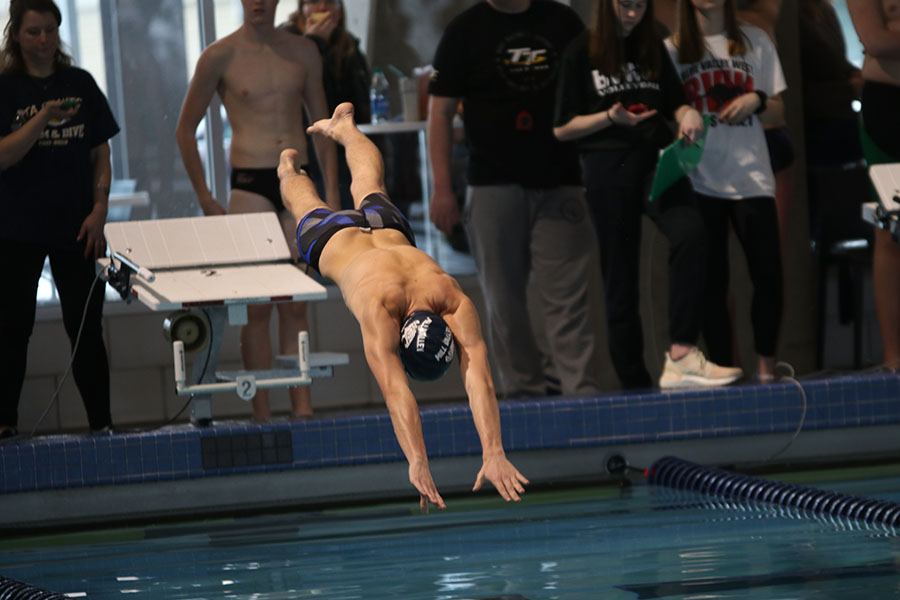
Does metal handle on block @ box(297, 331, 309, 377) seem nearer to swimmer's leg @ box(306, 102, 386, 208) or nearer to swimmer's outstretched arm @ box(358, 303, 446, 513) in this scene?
swimmer's leg @ box(306, 102, 386, 208)

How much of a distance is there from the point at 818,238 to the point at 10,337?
4404mm

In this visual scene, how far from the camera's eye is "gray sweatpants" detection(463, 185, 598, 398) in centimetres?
554

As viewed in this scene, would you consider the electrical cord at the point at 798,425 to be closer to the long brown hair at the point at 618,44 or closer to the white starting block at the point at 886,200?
the white starting block at the point at 886,200

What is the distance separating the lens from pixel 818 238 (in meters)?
7.19

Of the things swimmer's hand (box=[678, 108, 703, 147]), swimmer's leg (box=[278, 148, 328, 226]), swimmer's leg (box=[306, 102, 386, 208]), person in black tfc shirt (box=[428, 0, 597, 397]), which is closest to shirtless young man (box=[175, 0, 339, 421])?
person in black tfc shirt (box=[428, 0, 597, 397])

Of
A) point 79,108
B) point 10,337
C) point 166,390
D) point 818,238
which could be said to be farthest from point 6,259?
→ point 818,238

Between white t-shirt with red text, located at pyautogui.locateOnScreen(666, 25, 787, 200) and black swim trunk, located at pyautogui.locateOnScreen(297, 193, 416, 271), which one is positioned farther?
white t-shirt with red text, located at pyautogui.locateOnScreen(666, 25, 787, 200)

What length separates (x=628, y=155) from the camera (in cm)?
540

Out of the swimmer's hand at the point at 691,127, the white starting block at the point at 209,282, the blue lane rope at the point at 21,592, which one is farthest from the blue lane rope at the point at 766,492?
the blue lane rope at the point at 21,592

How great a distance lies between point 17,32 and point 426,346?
2719 mm

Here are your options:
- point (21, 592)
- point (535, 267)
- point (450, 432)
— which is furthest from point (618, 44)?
point (21, 592)

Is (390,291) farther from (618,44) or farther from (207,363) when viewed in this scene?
(618,44)

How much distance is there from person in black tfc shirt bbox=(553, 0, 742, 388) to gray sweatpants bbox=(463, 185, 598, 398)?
16 cm

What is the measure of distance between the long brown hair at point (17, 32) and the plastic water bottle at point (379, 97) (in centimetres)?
208
